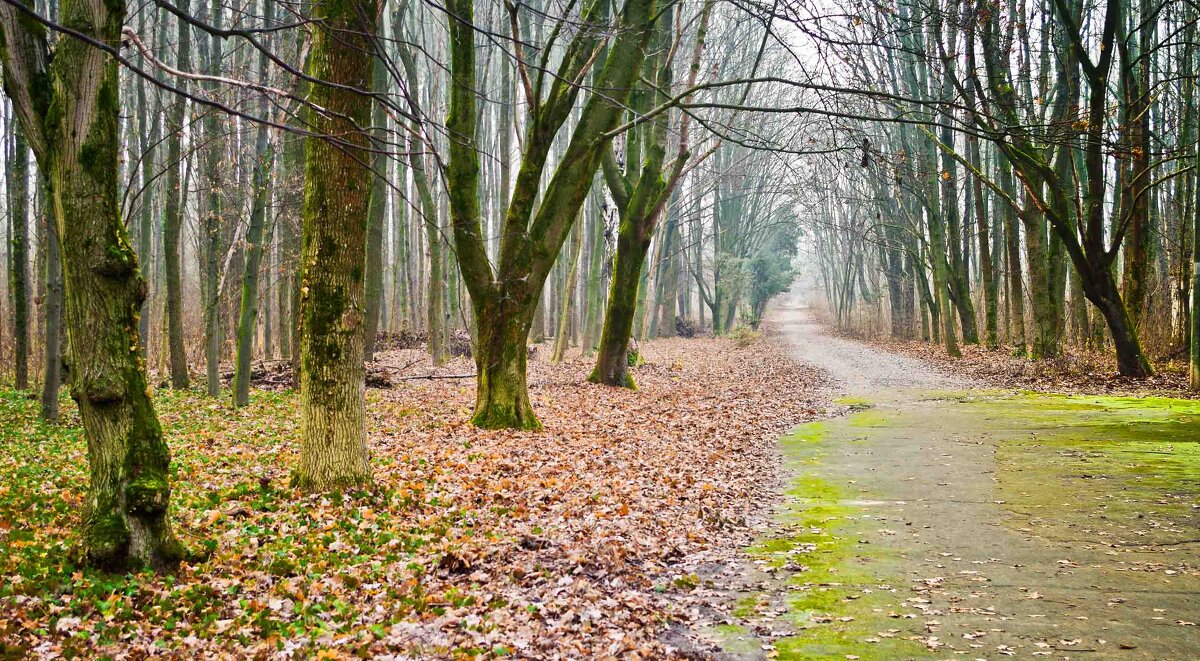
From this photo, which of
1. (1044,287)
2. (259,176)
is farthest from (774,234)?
(259,176)

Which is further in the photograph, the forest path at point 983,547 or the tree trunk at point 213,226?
the tree trunk at point 213,226

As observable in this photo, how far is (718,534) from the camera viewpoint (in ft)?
21.2

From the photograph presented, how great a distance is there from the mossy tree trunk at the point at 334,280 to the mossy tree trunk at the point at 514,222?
3.40 meters

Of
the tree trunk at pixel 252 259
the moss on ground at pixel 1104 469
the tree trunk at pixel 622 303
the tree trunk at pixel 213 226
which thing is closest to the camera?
the moss on ground at pixel 1104 469

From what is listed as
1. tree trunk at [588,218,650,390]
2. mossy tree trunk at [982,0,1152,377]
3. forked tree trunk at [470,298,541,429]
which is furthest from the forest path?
tree trunk at [588,218,650,390]

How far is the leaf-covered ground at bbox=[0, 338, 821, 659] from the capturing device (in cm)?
413

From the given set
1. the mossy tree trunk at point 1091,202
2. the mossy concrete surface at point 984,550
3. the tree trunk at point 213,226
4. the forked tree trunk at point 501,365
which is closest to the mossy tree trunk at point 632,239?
the forked tree trunk at point 501,365

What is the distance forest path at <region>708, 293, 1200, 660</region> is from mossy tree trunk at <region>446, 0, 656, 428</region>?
3627mm

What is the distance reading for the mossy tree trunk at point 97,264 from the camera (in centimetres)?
427

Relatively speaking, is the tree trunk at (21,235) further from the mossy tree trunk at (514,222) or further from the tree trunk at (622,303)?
the tree trunk at (622,303)

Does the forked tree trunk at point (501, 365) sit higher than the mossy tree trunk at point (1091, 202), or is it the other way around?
the mossy tree trunk at point (1091, 202)

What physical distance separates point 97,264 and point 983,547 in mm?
5890

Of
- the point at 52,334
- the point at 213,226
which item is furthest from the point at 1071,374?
Answer: the point at 52,334

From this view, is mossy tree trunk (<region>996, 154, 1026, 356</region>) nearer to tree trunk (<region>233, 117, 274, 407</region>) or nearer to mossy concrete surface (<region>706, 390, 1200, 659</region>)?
mossy concrete surface (<region>706, 390, 1200, 659</region>)
